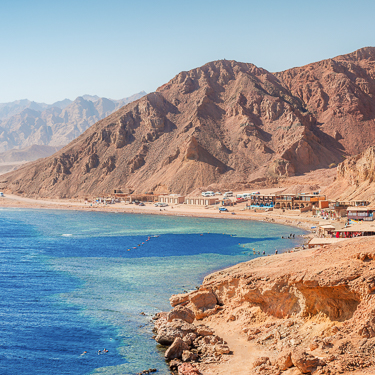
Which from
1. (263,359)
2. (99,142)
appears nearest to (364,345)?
(263,359)

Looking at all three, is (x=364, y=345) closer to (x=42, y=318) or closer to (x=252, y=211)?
(x=42, y=318)

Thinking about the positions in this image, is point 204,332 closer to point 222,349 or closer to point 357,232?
point 222,349

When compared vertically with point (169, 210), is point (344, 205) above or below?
above

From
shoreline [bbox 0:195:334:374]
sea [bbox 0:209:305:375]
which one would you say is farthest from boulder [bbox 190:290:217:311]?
shoreline [bbox 0:195:334:374]

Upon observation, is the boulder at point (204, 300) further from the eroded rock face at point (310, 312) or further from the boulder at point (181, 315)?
the boulder at point (181, 315)

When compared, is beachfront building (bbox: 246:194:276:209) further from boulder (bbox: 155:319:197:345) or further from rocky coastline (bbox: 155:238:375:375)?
boulder (bbox: 155:319:197:345)

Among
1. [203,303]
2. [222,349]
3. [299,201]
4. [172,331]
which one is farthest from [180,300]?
[299,201]
